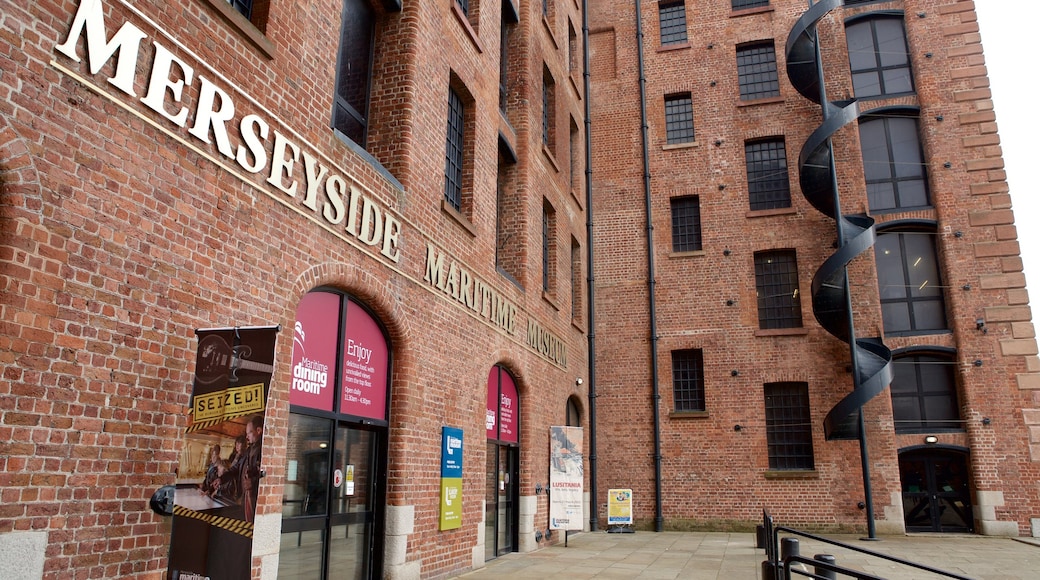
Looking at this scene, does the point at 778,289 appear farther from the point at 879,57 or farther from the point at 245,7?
the point at 245,7

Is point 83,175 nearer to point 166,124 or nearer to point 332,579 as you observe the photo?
point 166,124

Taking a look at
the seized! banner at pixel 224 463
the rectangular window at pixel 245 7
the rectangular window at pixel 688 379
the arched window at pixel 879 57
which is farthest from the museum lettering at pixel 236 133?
the arched window at pixel 879 57

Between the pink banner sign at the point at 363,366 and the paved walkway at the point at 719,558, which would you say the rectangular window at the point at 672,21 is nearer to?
the paved walkway at the point at 719,558

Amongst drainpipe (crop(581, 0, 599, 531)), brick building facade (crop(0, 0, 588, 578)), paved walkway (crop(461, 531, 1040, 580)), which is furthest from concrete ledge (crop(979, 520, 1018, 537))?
brick building facade (crop(0, 0, 588, 578))

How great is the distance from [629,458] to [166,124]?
1624 centimetres

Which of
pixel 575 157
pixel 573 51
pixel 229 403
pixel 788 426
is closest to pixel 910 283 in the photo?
pixel 788 426

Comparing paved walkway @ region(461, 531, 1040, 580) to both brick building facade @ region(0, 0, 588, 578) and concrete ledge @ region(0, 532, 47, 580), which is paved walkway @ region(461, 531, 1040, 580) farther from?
concrete ledge @ region(0, 532, 47, 580)

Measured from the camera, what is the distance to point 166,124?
17.7 feet

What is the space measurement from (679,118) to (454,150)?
462 inches

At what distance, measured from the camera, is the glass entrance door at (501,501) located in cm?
1208

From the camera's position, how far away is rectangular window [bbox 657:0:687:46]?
2217 cm

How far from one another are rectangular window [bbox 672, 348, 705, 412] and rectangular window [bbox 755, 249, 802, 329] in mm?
2006

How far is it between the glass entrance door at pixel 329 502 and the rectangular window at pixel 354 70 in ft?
12.4

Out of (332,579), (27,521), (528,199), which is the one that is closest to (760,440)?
(528,199)
